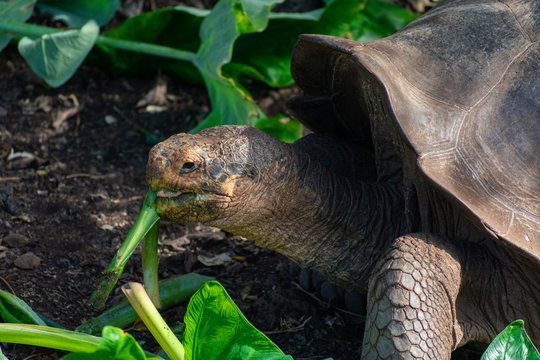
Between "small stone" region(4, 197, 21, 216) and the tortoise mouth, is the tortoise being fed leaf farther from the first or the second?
"small stone" region(4, 197, 21, 216)

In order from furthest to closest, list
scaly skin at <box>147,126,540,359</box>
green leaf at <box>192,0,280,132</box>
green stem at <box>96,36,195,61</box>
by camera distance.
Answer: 1. green stem at <box>96,36,195,61</box>
2. green leaf at <box>192,0,280,132</box>
3. scaly skin at <box>147,126,540,359</box>

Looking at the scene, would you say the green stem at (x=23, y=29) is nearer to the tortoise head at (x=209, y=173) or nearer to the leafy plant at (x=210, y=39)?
the leafy plant at (x=210, y=39)

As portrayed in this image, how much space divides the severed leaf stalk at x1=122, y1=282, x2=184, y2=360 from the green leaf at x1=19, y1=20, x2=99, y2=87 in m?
2.07

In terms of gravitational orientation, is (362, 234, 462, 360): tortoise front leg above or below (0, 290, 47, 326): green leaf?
above

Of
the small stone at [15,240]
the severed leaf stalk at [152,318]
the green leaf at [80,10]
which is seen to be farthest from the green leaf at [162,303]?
the green leaf at [80,10]

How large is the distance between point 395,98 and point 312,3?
2.74 meters

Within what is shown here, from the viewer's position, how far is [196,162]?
2.25 metres

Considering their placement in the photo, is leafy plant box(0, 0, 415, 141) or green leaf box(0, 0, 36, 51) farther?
green leaf box(0, 0, 36, 51)

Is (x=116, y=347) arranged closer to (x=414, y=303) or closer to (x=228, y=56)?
(x=414, y=303)

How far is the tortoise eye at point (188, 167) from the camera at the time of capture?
2.24 metres

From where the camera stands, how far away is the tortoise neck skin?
7.43 feet

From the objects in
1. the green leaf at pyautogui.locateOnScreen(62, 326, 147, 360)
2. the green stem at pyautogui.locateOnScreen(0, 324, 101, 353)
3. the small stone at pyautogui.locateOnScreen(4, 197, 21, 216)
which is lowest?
the small stone at pyautogui.locateOnScreen(4, 197, 21, 216)

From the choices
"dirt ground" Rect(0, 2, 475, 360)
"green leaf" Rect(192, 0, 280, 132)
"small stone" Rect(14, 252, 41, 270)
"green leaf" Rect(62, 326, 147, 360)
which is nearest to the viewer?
"green leaf" Rect(62, 326, 147, 360)

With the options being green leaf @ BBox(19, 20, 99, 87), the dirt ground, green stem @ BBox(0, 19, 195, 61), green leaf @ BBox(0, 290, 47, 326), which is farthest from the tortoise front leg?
green leaf @ BBox(19, 20, 99, 87)
